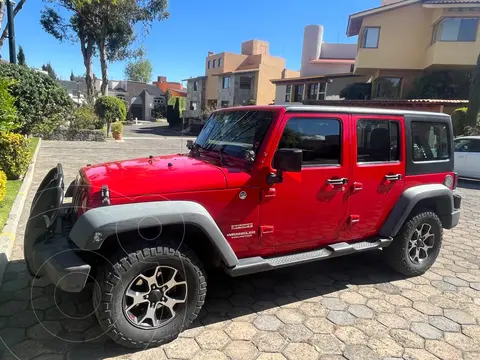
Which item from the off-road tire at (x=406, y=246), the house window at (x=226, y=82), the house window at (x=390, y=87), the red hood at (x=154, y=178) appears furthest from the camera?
the house window at (x=226, y=82)

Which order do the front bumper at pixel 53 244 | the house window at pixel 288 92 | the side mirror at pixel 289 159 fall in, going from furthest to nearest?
1. the house window at pixel 288 92
2. the side mirror at pixel 289 159
3. the front bumper at pixel 53 244

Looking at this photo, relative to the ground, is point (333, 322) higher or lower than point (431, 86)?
lower

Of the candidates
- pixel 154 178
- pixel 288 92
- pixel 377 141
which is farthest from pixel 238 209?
pixel 288 92

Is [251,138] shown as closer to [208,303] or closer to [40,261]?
[208,303]

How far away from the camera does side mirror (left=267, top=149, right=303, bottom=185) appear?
272 centimetres

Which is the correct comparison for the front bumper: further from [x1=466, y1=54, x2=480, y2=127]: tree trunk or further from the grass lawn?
[x1=466, y1=54, x2=480, y2=127]: tree trunk

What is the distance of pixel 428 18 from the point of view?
22.3m

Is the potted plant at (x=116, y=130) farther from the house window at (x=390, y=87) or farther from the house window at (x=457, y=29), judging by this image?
the house window at (x=457, y=29)

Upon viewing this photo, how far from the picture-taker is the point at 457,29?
20.8 meters

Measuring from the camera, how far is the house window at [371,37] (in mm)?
22906

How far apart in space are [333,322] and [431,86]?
75.2 ft

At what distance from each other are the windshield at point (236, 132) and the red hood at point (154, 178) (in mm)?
369

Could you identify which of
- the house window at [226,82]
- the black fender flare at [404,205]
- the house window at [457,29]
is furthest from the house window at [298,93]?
the black fender flare at [404,205]

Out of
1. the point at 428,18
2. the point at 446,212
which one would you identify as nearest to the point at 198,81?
the point at 428,18
